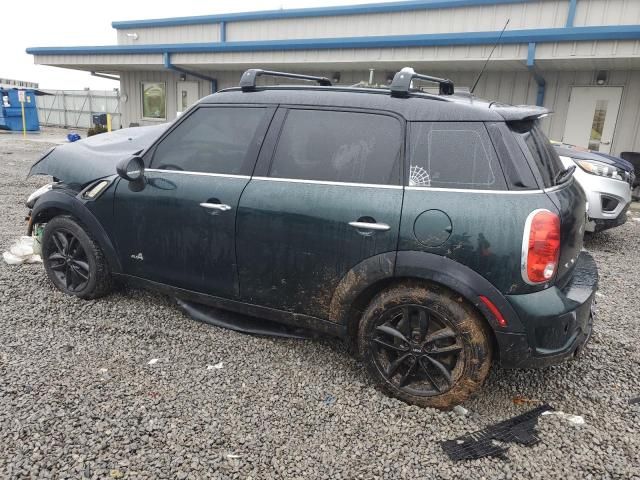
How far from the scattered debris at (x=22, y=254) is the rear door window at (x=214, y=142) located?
7.59ft

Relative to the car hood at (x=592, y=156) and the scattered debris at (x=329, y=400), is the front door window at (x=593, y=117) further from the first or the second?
the scattered debris at (x=329, y=400)

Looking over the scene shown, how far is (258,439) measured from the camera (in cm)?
246

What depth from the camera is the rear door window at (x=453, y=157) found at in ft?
8.26

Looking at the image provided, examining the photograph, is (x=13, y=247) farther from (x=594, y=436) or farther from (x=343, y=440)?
(x=594, y=436)

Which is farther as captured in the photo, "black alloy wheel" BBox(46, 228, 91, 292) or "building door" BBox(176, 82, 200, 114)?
"building door" BBox(176, 82, 200, 114)

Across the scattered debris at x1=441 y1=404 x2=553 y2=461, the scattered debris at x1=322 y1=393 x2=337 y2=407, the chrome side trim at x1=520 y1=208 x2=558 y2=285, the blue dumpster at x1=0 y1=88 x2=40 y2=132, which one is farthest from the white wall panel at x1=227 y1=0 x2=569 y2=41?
the blue dumpster at x1=0 y1=88 x2=40 y2=132

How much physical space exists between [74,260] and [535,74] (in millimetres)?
10399

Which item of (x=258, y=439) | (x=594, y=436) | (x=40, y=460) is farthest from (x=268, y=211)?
(x=594, y=436)

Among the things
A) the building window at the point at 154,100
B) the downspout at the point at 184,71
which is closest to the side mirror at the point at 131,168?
the downspout at the point at 184,71

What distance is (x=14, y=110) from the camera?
23.3 meters

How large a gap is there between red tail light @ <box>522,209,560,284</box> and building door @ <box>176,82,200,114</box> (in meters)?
15.8

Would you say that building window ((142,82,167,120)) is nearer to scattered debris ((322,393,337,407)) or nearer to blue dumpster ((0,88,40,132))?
blue dumpster ((0,88,40,132))

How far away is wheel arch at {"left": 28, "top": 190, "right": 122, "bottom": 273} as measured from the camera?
12.1 feet

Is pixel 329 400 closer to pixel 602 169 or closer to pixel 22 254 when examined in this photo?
pixel 22 254
